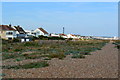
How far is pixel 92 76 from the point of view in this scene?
9.41 m

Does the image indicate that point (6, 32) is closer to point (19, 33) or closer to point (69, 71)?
point (19, 33)

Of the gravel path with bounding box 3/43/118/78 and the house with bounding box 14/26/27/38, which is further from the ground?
the house with bounding box 14/26/27/38

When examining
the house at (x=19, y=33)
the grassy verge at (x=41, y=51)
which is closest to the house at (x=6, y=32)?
the house at (x=19, y=33)

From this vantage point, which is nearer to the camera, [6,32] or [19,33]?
[6,32]

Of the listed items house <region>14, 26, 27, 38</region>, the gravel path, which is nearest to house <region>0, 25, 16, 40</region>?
house <region>14, 26, 27, 38</region>

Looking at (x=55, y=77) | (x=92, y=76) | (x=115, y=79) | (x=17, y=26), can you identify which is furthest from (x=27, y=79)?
(x=17, y=26)

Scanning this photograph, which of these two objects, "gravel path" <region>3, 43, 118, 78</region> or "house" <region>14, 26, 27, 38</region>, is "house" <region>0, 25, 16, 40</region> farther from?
"gravel path" <region>3, 43, 118, 78</region>

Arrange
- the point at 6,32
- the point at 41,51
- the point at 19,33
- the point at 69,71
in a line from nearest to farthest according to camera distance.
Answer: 1. the point at 69,71
2. the point at 41,51
3. the point at 6,32
4. the point at 19,33

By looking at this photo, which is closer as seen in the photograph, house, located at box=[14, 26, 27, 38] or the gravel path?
the gravel path

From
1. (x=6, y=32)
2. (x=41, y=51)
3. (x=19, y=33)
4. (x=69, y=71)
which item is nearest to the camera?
(x=69, y=71)

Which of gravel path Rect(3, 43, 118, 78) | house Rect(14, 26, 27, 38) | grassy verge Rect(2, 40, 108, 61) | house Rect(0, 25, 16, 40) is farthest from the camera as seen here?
house Rect(14, 26, 27, 38)

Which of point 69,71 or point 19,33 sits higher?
point 19,33

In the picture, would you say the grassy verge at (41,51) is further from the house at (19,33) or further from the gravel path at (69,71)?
the house at (19,33)

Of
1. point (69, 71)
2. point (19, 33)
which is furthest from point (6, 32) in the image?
point (69, 71)
